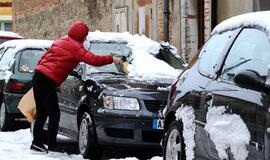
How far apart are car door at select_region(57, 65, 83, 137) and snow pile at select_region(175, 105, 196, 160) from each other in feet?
9.27

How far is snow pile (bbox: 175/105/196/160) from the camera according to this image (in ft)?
21.1

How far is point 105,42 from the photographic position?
402 inches

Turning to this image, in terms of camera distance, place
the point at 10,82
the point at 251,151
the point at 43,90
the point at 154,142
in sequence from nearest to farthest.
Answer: the point at 251,151
the point at 154,142
the point at 43,90
the point at 10,82

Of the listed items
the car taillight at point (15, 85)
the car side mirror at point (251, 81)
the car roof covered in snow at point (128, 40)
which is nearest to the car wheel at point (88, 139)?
the car roof covered in snow at point (128, 40)

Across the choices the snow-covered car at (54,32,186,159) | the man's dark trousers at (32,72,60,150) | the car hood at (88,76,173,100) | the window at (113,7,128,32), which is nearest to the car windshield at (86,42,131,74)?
the snow-covered car at (54,32,186,159)

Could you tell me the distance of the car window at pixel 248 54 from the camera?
5.44 m

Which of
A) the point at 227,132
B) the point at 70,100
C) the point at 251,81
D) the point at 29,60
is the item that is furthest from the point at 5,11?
the point at 251,81

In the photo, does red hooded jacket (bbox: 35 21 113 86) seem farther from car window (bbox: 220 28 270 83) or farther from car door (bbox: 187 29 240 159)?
car window (bbox: 220 28 270 83)

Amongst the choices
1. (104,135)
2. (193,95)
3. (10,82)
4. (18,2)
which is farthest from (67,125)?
(18,2)

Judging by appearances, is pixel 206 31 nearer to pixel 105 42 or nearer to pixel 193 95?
pixel 105 42

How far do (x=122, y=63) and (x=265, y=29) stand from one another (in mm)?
4133

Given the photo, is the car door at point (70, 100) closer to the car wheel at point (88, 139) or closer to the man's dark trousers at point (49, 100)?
the man's dark trousers at point (49, 100)

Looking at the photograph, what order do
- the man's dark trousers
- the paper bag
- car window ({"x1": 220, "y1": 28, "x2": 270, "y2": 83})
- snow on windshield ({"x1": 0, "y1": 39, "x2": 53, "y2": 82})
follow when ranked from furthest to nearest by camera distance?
1. snow on windshield ({"x1": 0, "y1": 39, "x2": 53, "y2": 82})
2. the paper bag
3. the man's dark trousers
4. car window ({"x1": 220, "y1": 28, "x2": 270, "y2": 83})

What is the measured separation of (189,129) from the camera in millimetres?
6516
